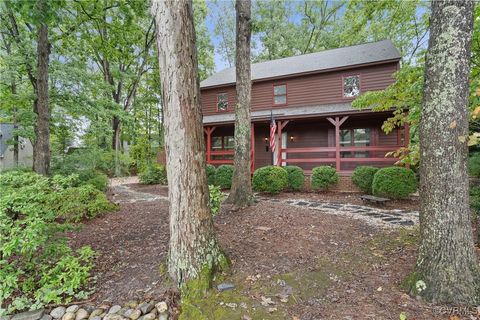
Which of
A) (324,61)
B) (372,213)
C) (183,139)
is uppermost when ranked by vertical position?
(324,61)

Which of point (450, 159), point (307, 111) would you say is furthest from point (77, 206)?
point (307, 111)

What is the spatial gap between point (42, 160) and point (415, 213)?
970cm

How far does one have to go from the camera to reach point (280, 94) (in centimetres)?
1295

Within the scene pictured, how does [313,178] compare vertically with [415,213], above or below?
above

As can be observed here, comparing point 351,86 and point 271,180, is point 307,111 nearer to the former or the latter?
point 351,86

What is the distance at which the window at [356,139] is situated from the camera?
11.6 meters

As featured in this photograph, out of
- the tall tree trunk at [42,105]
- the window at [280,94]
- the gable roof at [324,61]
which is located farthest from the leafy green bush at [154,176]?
the window at [280,94]

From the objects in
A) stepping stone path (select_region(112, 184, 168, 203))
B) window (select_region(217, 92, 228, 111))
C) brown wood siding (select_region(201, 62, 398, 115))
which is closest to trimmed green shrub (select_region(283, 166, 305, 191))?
stepping stone path (select_region(112, 184, 168, 203))

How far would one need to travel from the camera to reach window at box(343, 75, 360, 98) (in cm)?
1144

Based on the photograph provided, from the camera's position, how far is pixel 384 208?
6.41 m

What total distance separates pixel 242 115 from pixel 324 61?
8880 mm

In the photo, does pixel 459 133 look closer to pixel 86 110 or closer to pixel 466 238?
pixel 466 238

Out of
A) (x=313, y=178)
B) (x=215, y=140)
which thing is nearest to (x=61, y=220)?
(x=313, y=178)

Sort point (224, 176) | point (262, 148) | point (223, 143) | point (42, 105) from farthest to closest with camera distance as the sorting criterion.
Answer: point (223, 143), point (262, 148), point (224, 176), point (42, 105)
